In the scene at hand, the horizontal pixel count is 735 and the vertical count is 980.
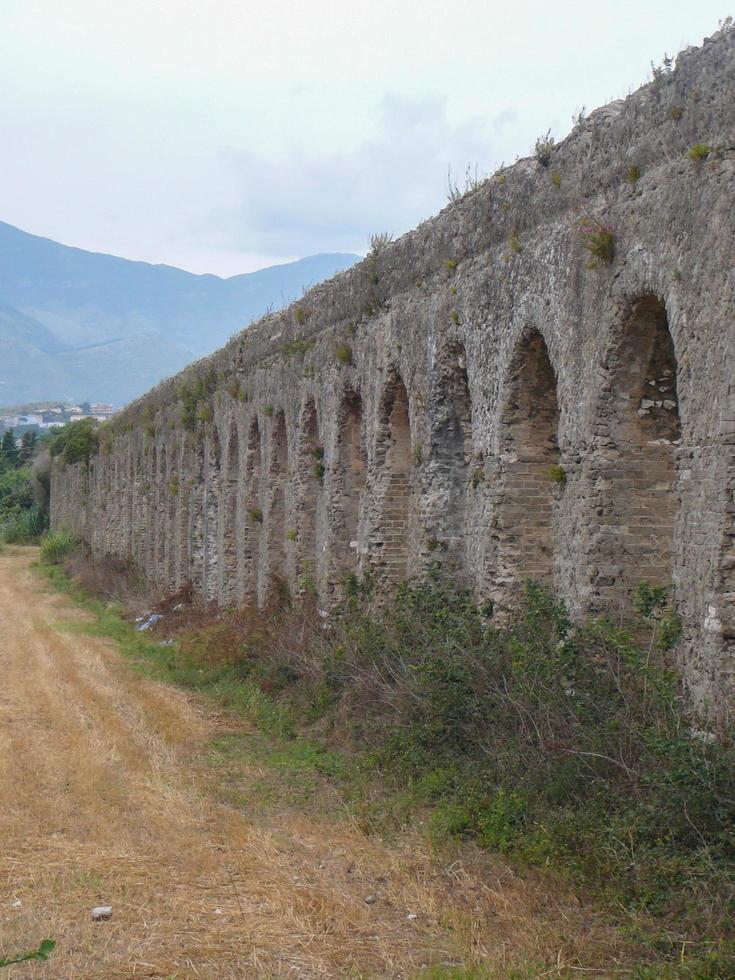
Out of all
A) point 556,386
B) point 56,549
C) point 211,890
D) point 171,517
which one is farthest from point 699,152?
point 56,549

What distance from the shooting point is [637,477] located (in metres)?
8.78

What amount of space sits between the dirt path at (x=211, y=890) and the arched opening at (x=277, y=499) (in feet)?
26.7

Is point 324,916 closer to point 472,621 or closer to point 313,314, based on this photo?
point 472,621

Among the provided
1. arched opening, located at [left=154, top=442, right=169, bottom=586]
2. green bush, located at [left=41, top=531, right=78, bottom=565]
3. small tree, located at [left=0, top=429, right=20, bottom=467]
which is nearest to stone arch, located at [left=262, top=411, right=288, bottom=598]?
arched opening, located at [left=154, top=442, right=169, bottom=586]

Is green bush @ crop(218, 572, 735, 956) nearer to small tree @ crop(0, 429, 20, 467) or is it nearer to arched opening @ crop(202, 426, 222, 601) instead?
arched opening @ crop(202, 426, 222, 601)

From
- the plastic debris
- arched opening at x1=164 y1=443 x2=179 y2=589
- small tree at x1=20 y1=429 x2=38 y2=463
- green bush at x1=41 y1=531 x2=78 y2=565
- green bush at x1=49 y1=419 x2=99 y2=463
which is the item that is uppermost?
small tree at x1=20 y1=429 x2=38 y2=463

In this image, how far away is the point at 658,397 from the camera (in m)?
8.80

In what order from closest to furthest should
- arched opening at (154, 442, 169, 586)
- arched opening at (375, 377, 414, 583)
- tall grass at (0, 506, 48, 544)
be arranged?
arched opening at (375, 377, 414, 583), arched opening at (154, 442, 169, 586), tall grass at (0, 506, 48, 544)

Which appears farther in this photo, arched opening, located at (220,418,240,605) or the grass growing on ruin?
arched opening, located at (220,418,240,605)

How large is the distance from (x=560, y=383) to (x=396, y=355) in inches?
164

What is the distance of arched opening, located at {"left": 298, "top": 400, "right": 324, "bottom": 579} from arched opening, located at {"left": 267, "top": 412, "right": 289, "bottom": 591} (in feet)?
4.21

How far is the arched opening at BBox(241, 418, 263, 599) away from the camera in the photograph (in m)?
19.6

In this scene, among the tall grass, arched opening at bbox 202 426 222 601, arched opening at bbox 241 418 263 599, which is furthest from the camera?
the tall grass

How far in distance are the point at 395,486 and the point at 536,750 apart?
6.30 meters
